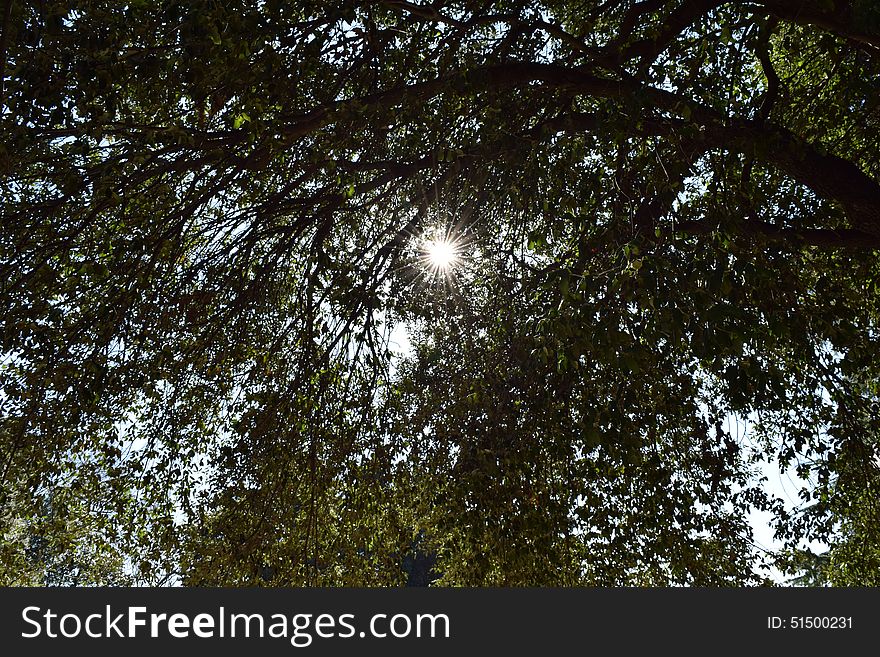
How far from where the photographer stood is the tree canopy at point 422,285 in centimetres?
475

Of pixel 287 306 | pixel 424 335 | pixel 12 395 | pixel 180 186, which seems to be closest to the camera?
pixel 12 395

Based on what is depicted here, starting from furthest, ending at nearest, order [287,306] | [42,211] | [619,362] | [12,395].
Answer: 1. [287,306]
2. [12,395]
3. [42,211]
4. [619,362]

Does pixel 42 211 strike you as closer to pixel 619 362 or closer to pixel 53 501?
pixel 53 501

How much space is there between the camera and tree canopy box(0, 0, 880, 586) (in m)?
4.75

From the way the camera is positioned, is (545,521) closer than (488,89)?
No

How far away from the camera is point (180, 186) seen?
6645 millimetres

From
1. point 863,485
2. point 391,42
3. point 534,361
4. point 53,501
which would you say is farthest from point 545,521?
point 53,501

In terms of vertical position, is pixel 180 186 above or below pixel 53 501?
above

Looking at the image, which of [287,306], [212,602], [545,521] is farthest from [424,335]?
[212,602]

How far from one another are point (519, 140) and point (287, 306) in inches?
139

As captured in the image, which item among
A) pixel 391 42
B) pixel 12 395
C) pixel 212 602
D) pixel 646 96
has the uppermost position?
pixel 391 42

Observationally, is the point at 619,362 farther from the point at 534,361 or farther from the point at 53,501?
the point at 53,501

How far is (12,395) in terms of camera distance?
555cm

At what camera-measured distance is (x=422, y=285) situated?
780 centimetres
